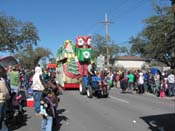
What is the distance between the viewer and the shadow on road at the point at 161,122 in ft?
36.9

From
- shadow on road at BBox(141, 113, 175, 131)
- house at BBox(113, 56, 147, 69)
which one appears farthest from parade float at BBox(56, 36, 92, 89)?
house at BBox(113, 56, 147, 69)

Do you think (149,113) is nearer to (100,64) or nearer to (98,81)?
(98,81)

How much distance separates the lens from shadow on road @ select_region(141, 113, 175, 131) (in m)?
11.3

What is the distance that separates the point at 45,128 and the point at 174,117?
5.59 m

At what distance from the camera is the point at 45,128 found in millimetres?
9883

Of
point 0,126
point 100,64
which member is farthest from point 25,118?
point 100,64

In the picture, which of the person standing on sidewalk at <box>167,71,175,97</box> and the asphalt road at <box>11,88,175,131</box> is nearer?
the asphalt road at <box>11,88,175,131</box>

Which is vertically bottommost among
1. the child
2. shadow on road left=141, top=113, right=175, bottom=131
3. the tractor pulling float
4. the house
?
shadow on road left=141, top=113, right=175, bottom=131

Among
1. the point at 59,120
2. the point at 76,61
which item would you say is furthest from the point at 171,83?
the point at 59,120

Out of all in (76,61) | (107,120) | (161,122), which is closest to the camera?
(161,122)

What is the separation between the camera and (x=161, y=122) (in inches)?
487

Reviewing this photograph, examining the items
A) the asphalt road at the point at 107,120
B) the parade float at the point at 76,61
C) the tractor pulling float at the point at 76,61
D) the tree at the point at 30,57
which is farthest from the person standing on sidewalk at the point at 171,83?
the tree at the point at 30,57

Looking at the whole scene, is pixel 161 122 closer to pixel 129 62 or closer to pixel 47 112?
pixel 47 112

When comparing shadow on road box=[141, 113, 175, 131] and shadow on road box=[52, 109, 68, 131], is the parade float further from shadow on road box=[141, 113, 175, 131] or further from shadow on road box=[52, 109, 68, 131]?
shadow on road box=[141, 113, 175, 131]
